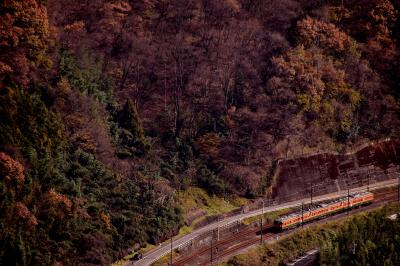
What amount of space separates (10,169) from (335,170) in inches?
1659

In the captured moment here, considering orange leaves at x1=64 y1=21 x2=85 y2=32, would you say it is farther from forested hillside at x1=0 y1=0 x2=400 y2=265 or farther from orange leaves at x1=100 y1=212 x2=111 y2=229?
orange leaves at x1=100 y1=212 x2=111 y2=229

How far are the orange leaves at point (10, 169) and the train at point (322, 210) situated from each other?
2700 centimetres


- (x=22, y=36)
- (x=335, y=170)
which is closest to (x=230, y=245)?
(x=335, y=170)

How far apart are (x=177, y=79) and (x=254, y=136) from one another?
11142 millimetres

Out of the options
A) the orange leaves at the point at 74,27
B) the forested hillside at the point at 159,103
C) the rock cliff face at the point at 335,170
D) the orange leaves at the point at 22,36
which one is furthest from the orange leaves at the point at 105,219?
the rock cliff face at the point at 335,170

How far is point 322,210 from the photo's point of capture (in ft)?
211

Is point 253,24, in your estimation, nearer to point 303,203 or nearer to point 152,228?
point 303,203

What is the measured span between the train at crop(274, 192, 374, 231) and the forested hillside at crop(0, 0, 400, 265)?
6.03 metres

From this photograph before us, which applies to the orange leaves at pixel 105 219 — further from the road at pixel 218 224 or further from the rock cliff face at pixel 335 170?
the rock cliff face at pixel 335 170

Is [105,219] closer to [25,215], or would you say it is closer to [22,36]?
[25,215]

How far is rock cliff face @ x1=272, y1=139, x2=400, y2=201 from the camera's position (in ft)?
225

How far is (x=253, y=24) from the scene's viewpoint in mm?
76438

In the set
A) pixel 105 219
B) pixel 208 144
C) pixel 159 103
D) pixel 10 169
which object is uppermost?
pixel 159 103

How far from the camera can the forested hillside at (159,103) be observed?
47812 mm
